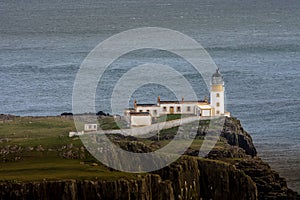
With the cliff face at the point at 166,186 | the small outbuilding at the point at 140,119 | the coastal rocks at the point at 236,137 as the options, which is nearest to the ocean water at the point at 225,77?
the coastal rocks at the point at 236,137

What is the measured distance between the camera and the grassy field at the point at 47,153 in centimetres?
7312

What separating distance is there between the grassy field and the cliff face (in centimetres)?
106

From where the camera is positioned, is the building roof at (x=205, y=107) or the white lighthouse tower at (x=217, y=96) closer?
the building roof at (x=205, y=107)

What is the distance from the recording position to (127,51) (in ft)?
504

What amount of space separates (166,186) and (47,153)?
313 inches

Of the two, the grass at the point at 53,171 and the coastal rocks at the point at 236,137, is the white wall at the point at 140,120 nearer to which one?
the coastal rocks at the point at 236,137

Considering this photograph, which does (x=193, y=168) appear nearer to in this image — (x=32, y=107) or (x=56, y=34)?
(x=32, y=107)

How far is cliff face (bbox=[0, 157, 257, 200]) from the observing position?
70.5 metres

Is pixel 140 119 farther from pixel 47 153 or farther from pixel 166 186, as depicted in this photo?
pixel 166 186

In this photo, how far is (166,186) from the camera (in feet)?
241

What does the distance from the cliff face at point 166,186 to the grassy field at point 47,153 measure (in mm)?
1057

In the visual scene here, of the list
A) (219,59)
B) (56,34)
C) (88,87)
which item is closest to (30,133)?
(88,87)

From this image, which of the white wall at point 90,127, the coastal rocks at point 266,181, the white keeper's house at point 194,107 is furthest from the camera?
the white keeper's house at point 194,107

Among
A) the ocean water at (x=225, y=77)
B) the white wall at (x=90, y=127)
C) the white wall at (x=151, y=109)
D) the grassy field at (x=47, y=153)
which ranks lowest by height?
the grassy field at (x=47, y=153)
